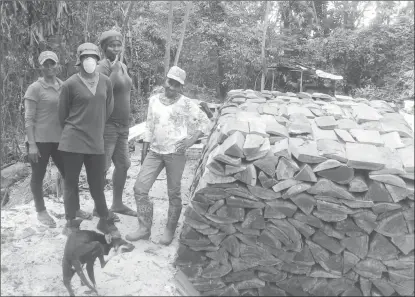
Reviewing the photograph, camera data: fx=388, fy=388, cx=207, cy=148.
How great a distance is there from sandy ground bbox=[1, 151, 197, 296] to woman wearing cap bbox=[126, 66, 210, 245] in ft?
0.97

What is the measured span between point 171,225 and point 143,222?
277mm

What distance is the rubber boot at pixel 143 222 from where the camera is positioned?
3.78m

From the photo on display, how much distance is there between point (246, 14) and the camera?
40.3 feet

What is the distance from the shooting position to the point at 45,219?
397 cm

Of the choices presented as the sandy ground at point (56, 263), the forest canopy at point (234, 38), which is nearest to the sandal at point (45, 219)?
the sandy ground at point (56, 263)

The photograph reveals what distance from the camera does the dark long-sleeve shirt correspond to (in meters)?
3.23

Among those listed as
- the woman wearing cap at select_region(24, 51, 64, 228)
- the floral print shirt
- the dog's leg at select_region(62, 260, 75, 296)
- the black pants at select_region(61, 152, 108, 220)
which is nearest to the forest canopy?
the floral print shirt

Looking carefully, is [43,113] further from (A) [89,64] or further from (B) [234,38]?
(B) [234,38]

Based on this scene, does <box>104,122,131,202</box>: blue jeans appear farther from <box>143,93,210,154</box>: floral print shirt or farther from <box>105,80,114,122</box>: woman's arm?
<box>143,93,210,154</box>: floral print shirt

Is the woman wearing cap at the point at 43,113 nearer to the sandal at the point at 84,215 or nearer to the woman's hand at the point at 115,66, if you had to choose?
the woman's hand at the point at 115,66

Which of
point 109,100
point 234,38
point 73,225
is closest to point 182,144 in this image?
point 109,100

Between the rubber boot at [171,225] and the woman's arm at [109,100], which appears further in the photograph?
the rubber boot at [171,225]

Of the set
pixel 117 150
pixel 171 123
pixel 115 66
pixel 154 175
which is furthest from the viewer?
pixel 117 150

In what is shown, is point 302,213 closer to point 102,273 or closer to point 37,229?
point 102,273
